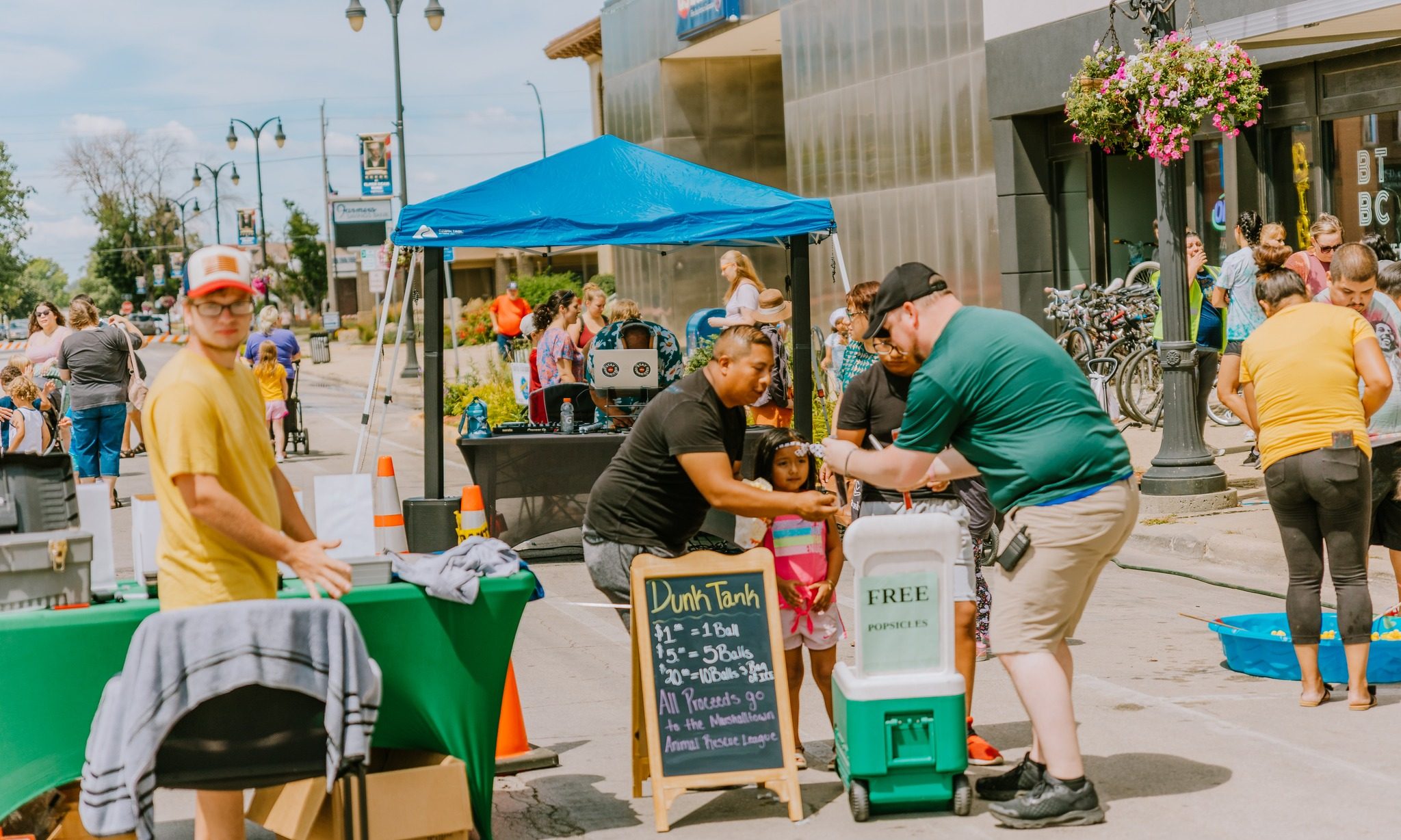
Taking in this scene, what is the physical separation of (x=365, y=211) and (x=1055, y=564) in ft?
98.5

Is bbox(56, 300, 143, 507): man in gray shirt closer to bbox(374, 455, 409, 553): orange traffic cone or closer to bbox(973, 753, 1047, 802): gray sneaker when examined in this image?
bbox(374, 455, 409, 553): orange traffic cone

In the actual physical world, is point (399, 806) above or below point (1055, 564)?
below

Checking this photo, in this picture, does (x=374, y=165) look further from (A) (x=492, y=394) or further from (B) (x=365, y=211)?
(A) (x=492, y=394)

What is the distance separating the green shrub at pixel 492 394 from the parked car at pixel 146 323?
5776 centimetres

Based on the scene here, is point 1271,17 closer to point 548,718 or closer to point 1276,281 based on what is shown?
point 1276,281

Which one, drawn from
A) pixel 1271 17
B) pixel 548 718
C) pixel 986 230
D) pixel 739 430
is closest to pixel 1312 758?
pixel 739 430

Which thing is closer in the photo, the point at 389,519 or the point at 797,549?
the point at 797,549

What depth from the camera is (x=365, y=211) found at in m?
33.4

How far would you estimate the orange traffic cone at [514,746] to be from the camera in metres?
5.91

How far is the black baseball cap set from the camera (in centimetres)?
523

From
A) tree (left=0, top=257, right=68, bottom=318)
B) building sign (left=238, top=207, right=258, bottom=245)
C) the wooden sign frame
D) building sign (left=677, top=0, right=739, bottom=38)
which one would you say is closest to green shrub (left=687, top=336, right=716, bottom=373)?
the wooden sign frame

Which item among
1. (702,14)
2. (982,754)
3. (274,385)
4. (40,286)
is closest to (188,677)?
(982,754)

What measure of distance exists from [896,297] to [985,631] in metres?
2.75

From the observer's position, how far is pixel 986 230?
20422 mm
